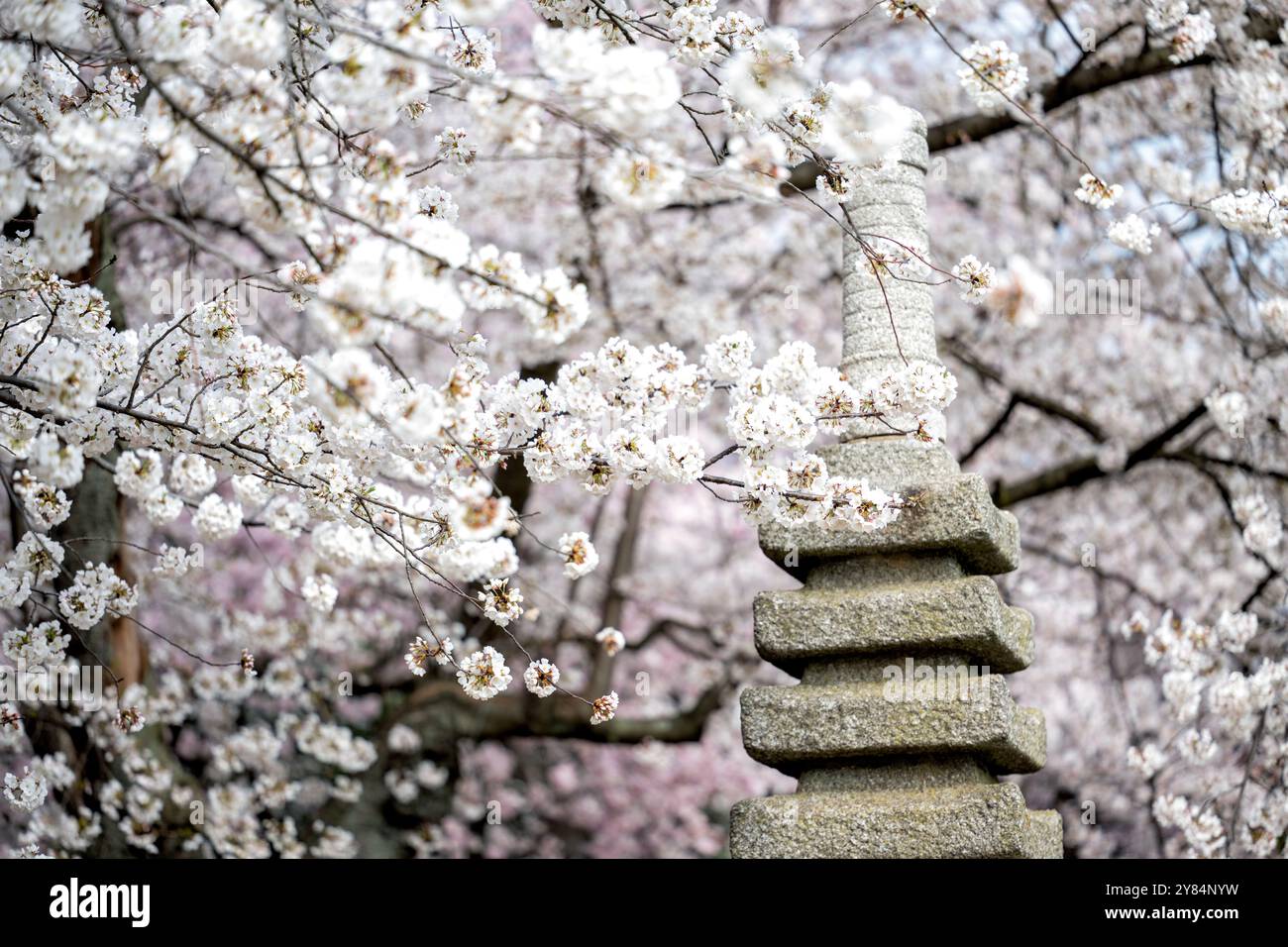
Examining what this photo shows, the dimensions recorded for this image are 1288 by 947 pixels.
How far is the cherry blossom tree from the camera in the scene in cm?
253

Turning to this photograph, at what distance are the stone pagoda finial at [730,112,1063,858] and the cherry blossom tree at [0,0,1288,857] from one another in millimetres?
253

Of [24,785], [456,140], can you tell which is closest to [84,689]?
[24,785]

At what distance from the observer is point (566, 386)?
3.48 meters

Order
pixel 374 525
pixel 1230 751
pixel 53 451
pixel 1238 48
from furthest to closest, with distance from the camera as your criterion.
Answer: pixel 1230 751 < pixel 1238 48 < pixel 374 525 < pixel 53 451

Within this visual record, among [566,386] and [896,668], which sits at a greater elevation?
[566,386]

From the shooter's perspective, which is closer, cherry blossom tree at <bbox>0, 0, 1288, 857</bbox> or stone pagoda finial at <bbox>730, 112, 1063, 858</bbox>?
cherry blossom tree at <bbox>0, 0, 1288, 857</bbox>

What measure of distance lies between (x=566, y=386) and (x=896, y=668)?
139 centimetres

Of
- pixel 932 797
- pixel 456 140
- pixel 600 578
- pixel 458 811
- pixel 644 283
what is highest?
pixel 644 283

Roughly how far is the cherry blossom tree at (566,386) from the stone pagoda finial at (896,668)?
253 mm

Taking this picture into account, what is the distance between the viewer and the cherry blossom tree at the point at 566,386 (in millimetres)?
2531

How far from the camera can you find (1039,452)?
31.0ft

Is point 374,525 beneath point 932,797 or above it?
above

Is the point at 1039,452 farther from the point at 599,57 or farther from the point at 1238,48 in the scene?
the point at 599,57

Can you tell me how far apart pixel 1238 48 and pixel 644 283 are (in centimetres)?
440
